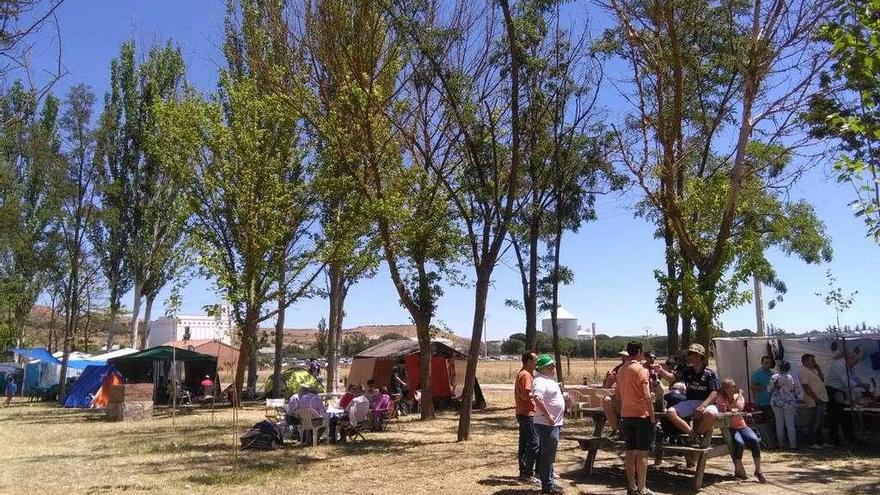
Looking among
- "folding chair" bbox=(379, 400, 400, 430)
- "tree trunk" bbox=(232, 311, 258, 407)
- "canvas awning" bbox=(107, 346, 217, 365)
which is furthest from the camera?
"canvas awning" bbox=(107, 346, 217, 365)

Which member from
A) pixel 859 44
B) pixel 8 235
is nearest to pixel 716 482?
pixel 859 44

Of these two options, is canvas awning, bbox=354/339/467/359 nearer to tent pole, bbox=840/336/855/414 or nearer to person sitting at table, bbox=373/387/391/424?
person sitting at table, bbox=373/387/391/424

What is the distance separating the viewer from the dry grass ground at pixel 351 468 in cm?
814

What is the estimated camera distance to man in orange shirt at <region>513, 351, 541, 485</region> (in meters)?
8.09

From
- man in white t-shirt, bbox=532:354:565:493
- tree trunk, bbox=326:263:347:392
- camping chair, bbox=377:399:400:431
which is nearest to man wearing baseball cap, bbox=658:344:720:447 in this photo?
man in white t-shirt, bbox=532:354:565:493

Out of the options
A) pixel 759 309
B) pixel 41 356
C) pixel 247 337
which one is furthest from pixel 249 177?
pixel 41 356

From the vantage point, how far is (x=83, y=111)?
25.9 meters

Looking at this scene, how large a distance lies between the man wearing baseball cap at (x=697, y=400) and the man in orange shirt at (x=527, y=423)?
1.58 metres

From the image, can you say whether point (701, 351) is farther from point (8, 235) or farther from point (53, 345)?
point (53, 345)

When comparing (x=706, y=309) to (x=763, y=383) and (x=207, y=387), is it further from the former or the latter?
(x=207, y=387)

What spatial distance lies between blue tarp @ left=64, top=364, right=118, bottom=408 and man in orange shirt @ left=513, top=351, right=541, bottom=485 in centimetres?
2118

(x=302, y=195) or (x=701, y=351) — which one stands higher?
(x=302, y=195)

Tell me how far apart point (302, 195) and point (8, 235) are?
15145 mm

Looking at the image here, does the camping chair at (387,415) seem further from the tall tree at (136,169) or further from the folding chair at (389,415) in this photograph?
the tall tree at (136,169)
